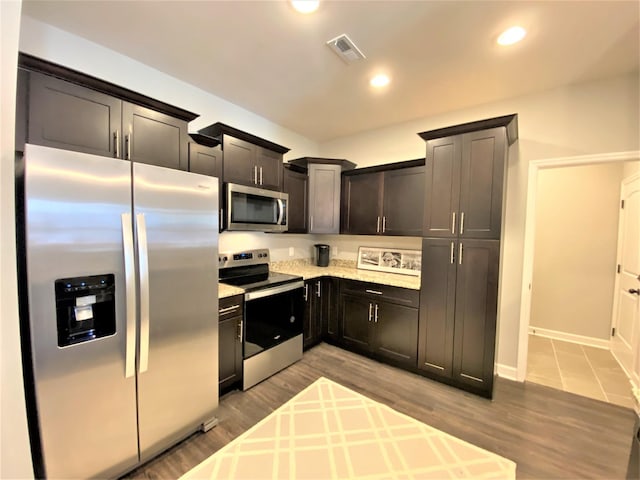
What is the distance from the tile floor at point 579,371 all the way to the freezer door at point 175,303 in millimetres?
3249

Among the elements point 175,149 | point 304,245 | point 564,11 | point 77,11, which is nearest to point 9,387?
point 175,149

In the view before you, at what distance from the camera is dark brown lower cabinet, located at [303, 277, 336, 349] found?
3.18 metres

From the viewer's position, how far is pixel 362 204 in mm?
3463

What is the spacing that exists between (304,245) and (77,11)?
10.3ft

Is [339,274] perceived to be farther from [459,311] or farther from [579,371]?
[579,371]

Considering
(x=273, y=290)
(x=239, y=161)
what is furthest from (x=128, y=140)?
(x=273, y=290)

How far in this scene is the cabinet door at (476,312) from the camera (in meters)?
2.36

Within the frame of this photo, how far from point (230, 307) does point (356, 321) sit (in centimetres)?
160

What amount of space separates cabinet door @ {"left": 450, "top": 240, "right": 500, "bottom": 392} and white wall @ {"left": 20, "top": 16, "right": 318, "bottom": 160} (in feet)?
9.27

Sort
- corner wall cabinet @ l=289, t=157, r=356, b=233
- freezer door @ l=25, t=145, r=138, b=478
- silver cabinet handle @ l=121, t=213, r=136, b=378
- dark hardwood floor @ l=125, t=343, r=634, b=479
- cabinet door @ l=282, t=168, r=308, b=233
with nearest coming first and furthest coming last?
freezer door @ l=25, t=145, r=138, b=478 < silver cabinet handle @ l=121, t=213, r=136, b=378 < dark hardwood floor @ l=125, t=343, r=634, b=479 < cabinet door @ l=282, t=168, r=308, b=233 < corner wall cabinet @ l=289, t=157, r=356, b=233

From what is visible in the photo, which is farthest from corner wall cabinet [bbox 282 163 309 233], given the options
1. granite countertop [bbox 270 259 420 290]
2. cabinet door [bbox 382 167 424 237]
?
cabinet door [bbox 382 167 424 237]

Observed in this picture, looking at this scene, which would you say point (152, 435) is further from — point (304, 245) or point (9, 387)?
point (304, 245)

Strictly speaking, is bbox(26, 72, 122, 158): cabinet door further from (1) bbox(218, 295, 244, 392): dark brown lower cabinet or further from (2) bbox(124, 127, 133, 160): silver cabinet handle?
(1) bbox(218, 295, 244, 392): dark brown lower cabinet

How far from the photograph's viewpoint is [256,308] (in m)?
2.49
